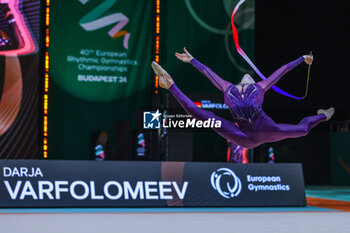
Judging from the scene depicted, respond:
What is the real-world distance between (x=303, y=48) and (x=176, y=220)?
5.73 meters

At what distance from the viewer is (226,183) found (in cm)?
995

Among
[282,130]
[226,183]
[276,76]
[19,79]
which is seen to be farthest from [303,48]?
[19,79]

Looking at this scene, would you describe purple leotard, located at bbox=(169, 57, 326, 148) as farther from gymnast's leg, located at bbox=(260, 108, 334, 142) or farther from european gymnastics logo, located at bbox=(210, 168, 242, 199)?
european gymnastics logo, located at bbox=(210, 168, 242, 199)

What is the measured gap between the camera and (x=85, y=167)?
945 cm

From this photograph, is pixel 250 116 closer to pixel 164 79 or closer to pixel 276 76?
pixel 276 76

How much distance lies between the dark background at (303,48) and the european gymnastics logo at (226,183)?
2.45m

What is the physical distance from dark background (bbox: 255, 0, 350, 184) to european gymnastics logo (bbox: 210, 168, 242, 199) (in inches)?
96.5

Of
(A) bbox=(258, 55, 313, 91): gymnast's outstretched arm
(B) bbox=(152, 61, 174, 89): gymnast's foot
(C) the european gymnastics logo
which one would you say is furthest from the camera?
(A) bbox=(258, 55, 313, 91): gymnast's outstretched arm

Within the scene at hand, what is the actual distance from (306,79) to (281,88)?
589mm

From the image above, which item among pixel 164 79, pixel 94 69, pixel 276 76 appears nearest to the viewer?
pixel 164 79

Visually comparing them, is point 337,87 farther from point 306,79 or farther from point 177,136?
point 177,136

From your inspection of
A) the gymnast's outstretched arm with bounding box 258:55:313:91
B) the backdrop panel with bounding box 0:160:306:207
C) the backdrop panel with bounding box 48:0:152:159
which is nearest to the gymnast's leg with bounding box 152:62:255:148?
the backdrop panel with bounding box 0:160:306:207

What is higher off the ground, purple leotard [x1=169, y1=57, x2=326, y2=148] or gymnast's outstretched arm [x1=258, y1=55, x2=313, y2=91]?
gymnast's outstretched arm [x1=258, y1=55, x2=313, y2=91]

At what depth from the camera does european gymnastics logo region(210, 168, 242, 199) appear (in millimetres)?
9930
